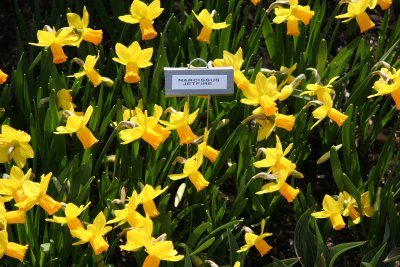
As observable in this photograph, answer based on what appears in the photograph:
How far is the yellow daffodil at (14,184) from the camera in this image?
2197 millimetres

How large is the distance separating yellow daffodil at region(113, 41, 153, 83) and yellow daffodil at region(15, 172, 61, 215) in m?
0.55

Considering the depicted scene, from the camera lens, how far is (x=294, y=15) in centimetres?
284

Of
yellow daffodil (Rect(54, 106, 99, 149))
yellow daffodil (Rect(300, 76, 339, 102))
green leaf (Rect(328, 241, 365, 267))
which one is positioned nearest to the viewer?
green leaf (Rect(328, 241, 365, 267))

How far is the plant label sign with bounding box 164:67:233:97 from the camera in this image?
93.7 inches

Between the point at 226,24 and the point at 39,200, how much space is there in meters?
1.05

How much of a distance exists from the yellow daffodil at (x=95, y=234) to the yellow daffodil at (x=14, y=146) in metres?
0.37

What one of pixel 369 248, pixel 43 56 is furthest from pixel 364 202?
pixel 43 56

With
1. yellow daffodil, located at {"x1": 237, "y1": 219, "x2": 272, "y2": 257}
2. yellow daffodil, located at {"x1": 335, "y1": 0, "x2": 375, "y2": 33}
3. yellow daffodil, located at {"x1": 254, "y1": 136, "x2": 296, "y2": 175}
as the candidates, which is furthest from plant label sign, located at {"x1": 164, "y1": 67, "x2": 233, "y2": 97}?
yellow daffodil, located at {"x1": 335, "y1": 0, "x2": 375, "y2": 33}

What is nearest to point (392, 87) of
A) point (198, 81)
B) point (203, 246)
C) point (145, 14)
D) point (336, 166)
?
point (336, 166)

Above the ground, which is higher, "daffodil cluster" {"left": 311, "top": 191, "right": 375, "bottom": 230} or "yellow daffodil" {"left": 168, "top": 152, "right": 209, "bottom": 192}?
"yellow daffodil" {"left": 168, "top": 152, "right": 209, "bottom": 192}

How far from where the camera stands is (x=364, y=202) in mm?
2572

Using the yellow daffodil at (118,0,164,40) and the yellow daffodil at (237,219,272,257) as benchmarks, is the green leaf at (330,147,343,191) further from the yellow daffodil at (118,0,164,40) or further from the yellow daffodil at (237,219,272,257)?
the yellow daffodil at (118,0,164,40)

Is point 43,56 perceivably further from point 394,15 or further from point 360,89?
point 394,15

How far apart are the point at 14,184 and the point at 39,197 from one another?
0.10 m
